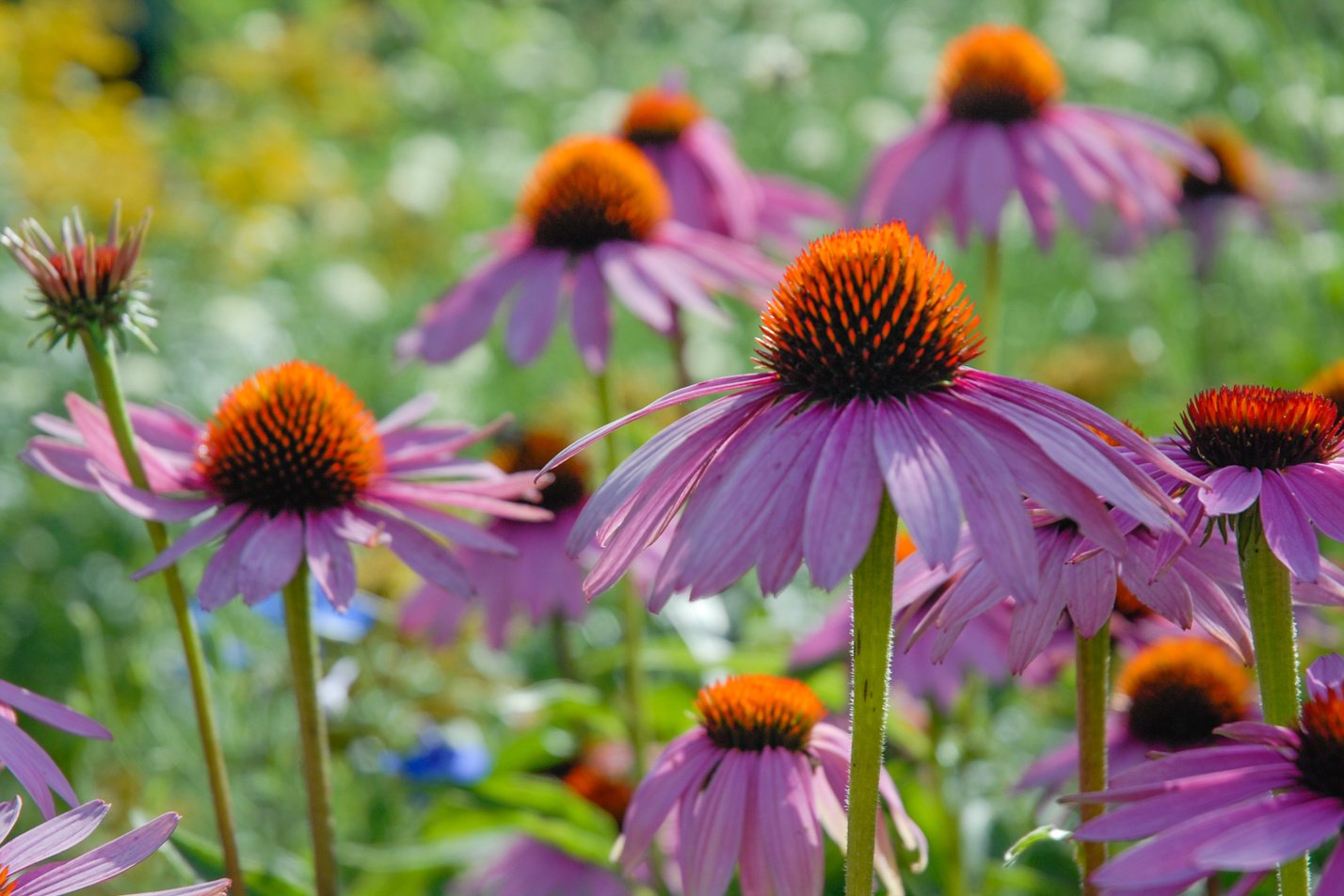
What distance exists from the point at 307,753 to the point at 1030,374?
207 centimetres

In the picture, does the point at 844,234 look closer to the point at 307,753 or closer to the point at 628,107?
the point at 307,753

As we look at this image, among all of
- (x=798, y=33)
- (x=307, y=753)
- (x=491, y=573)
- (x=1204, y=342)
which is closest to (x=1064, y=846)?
(x=491, y=573)

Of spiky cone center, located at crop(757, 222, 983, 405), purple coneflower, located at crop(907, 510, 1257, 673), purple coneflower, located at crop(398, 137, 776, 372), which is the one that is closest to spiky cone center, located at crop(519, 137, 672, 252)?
purple coneflower, located at crop(398, 137, 776, 372)

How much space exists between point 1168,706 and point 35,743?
93cm

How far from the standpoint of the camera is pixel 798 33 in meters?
4.29

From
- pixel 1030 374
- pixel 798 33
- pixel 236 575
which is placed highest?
pixel 798 33

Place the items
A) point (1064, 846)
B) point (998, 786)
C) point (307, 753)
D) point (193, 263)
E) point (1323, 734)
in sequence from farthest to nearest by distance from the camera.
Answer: point (193, 263) → point (998, 786) → point (1064, 846) → point (307, 753) → point (1323, 734)

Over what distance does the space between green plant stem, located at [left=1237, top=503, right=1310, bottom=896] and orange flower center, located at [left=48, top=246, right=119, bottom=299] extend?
0.83 meters

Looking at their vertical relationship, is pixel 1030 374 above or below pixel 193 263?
below

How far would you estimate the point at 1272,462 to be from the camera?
3.06ft

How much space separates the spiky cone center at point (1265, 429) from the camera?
0.93 meters

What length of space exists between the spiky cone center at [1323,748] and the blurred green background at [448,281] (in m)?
0.81

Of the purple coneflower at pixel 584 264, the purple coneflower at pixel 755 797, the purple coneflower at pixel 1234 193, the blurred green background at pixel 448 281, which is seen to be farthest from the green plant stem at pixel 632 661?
the purple coneflower at pixel 1234 193

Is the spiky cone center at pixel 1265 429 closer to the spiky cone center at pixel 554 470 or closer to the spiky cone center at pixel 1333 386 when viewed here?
the spiky cone center at pixel 1333 386
